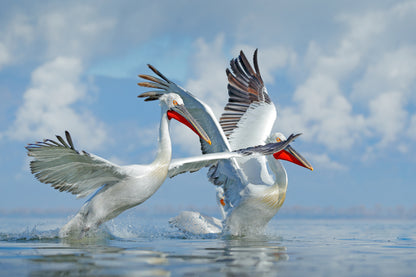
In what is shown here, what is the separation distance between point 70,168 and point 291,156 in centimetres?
550

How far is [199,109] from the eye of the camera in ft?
35.8

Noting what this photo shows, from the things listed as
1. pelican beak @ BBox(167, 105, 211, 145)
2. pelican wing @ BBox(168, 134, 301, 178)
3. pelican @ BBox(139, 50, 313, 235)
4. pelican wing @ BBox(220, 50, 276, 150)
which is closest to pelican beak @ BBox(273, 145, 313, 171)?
pelican @ BBox(139, 50, 313, 235)

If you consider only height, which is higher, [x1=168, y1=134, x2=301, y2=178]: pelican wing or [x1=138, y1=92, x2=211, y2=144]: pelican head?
[x1=138, y1=92, x2=211, y2=144]: pelican head

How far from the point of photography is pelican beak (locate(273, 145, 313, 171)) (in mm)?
11547

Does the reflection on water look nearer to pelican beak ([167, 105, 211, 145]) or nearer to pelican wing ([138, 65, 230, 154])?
pelican beak ([167, 105, 211, 145])

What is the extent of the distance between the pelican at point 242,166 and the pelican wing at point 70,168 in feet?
8.02

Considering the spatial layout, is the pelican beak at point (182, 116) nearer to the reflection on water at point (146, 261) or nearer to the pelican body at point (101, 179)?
the pelican body at point (101, 179)

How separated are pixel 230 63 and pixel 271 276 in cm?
979

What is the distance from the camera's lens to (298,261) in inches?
226

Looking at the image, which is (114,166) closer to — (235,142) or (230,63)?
(235,142)

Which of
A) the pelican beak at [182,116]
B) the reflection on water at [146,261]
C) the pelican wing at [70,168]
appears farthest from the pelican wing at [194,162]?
the reflection on water at [146,261]

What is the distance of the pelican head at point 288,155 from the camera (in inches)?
454

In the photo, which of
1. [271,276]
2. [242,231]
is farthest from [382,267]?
[242,231]

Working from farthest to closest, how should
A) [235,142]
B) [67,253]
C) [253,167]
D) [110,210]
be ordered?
[235,142] < [253,167] < [110,210] < [67,253]
